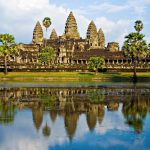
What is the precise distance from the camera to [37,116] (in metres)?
31.9

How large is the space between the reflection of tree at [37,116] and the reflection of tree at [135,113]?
6468 mm

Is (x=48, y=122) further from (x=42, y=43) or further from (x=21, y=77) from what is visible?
(x=42, y=43)

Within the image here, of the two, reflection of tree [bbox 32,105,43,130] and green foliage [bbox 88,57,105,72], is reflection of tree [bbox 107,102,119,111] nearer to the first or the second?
reflection of tree [bbox 32,105,43,130]

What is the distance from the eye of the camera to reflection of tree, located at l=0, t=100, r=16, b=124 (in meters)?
29.5

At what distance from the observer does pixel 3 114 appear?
108 feet

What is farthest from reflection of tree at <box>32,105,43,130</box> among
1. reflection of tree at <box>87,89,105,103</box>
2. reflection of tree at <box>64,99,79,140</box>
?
reflection of tree at <box>87,89,105,103</box>

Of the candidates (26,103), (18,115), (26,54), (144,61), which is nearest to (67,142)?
(18,115)

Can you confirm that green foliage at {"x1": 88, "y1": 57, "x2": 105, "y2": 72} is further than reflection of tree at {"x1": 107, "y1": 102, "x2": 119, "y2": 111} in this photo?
Yes

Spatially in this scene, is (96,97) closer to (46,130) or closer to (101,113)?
(101,113)

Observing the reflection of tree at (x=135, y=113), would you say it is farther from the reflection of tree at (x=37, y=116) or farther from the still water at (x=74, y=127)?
the reflection of tree at (x=37, y=116)

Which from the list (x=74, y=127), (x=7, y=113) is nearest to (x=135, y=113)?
(x=74, y=127)

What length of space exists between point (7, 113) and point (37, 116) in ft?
10.6

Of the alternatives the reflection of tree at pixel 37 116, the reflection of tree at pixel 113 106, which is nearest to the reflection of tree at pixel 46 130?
the reflection of tree at pixel 37 116

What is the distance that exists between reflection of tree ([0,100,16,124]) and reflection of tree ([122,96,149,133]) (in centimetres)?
905
